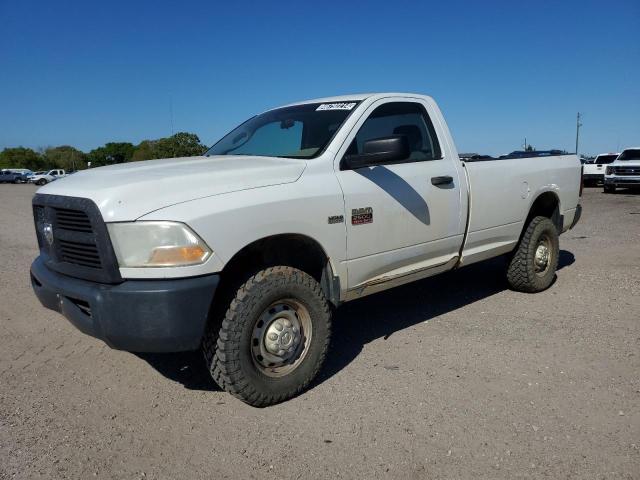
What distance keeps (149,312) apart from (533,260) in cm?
428

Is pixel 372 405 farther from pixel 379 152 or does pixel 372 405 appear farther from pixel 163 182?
pixel 163 182

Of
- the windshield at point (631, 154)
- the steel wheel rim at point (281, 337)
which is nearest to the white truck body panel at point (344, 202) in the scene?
the steel wheel rim at point (281, 337)

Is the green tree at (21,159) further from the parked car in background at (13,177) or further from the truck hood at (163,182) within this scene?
the truck hood at (163,182)

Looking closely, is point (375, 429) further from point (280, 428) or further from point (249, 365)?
point (249, 365)

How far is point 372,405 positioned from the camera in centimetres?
328

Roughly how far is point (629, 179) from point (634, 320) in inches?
770

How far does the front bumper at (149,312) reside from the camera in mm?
2768

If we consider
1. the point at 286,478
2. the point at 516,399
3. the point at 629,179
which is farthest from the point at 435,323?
the point at 629,179

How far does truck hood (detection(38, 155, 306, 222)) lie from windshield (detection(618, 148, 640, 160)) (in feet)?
74.6

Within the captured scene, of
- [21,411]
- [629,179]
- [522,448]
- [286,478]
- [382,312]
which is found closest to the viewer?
[286,478]

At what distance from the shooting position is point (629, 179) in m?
21.4

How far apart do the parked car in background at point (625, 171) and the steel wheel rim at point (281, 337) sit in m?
22.1

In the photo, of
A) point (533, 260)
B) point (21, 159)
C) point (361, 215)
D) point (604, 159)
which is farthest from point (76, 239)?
point (21, 159)

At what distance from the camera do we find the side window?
421 cm
